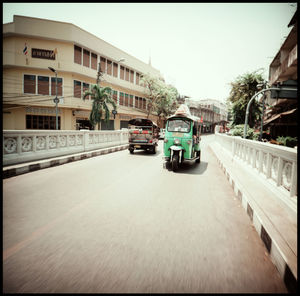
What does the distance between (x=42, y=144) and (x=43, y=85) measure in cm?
1659

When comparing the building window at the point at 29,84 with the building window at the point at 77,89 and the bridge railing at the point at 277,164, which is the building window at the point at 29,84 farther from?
the bridge railing at the point at 277,164

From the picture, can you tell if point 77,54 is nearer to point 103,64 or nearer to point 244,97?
point 103,64

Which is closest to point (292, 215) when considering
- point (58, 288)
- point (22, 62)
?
point (58, 288)

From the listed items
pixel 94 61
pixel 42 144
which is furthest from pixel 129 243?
pixel 94 61

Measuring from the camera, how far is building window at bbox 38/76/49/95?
20.8 metres

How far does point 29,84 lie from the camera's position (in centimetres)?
Answer: 2053

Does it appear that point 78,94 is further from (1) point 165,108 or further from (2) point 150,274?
(2) point 150,274

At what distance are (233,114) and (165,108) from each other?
49.6 feet

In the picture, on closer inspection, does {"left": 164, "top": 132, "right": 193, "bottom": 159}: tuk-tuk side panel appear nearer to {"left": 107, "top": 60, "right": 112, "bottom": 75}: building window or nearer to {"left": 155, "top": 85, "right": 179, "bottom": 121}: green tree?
{"left": 107, "top": 60, "right": 112, "bottom": 75}: building window

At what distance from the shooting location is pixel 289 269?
188 cm

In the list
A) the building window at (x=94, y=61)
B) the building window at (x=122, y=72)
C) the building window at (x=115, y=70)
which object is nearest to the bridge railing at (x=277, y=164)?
the building window at (x=94, y=61)

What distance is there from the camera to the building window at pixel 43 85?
→ 20750 mm

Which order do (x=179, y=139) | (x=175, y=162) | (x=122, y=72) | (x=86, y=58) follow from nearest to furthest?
1. (x=175, y=162)
2. (x=179, y=139)
3. (x=86, y=58)
4. (x=122, y=72)

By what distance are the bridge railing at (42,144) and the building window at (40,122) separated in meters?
12.0
